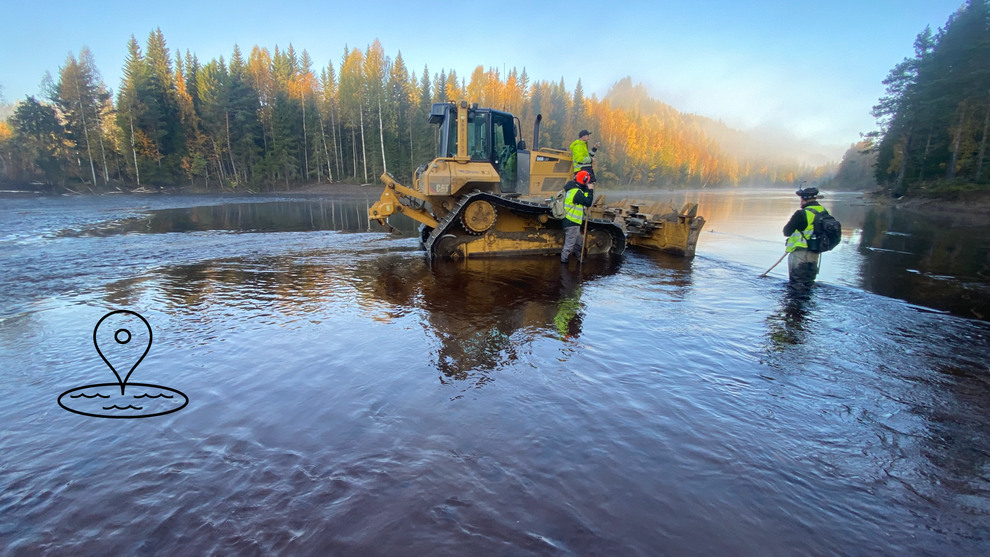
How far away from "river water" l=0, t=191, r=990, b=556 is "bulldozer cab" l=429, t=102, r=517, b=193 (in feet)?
13.9

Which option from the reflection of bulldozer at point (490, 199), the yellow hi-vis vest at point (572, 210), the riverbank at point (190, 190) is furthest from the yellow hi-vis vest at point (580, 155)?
the riverbank at point (190, 190)

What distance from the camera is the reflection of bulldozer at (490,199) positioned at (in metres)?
9.86

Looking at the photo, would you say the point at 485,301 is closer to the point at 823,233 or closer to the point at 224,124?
the point at 823,233

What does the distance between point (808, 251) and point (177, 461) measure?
374 inches

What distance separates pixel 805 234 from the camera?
25.8ft

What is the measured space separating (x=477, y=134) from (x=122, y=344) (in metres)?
7.86

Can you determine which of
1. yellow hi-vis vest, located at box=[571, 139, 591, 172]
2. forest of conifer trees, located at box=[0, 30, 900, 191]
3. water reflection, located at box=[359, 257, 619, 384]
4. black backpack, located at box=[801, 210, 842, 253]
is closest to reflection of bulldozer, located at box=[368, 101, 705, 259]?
water reflection, located at box=[359, 257, 619, 384]

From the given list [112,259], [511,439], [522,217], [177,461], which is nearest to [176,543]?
[177,461]

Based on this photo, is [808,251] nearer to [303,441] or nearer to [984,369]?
[984,369]

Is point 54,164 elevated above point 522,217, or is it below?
above

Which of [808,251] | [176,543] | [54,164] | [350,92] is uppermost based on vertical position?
[350,92]

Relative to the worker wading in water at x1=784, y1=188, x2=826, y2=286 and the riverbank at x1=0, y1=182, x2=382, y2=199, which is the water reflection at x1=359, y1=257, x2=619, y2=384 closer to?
the worker wading in water at x1=784, y1=188, x2=826, y2=286

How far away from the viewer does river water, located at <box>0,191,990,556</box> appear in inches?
93.6

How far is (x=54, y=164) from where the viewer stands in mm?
40844
